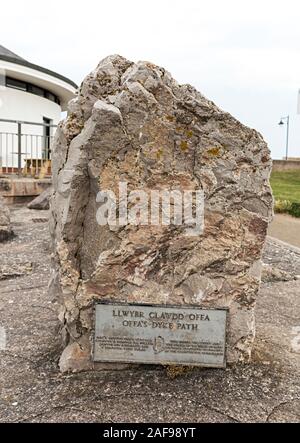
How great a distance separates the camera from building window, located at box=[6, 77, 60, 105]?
17922 millimetres

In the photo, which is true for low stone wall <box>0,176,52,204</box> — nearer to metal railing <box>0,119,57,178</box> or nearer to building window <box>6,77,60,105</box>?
metal railing <box>0,119,57,178</box>

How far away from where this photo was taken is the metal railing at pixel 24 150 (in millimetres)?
13074

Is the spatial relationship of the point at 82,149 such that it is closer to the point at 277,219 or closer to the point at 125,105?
the point at 125,105

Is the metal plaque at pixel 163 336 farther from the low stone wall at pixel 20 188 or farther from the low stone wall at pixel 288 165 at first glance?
the low stone wall at pixel 288 165

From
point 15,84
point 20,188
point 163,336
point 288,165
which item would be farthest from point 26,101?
point 288,165

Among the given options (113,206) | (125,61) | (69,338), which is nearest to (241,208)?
(113,206)

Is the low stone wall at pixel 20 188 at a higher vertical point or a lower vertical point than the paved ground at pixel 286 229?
higher

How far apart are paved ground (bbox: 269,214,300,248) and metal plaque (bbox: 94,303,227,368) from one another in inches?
255

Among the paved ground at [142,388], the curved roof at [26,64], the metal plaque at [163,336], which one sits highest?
the curved roof at [26,64]

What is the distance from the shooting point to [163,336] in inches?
113

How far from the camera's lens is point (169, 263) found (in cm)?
289

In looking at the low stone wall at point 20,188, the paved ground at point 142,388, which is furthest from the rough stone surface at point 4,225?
the low stone wall at point 20,188

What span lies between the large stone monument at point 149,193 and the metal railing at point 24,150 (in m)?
9.76

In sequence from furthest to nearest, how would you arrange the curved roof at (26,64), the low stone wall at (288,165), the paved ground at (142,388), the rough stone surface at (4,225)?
the low stone wall at (288,165), the curved roof at (26,64), the rough stone surface at (4,225), the paved ground at (142,388)
